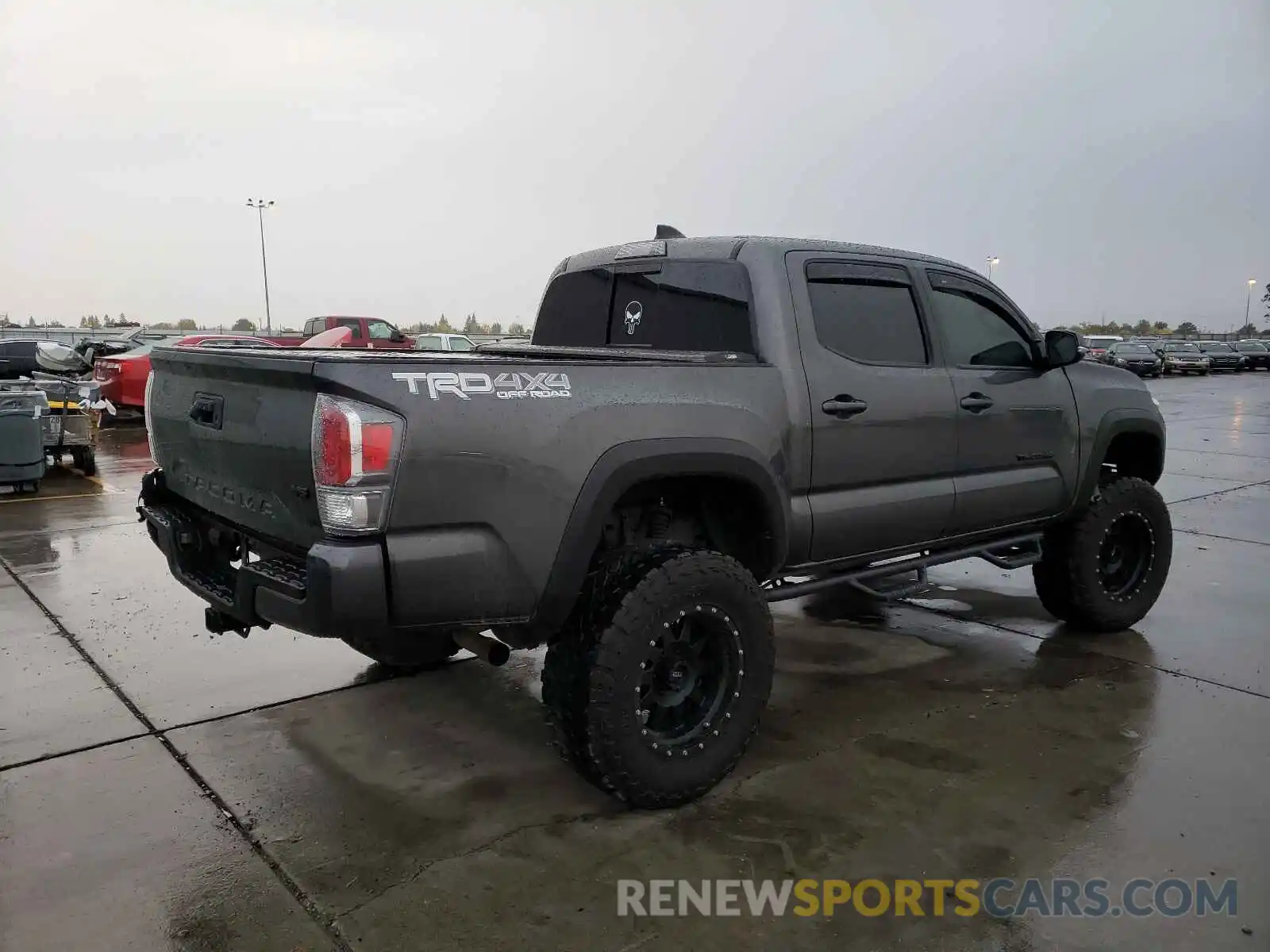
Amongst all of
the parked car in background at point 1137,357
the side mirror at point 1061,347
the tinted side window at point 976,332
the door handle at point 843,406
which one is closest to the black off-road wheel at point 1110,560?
the side mirror at point 1061,347

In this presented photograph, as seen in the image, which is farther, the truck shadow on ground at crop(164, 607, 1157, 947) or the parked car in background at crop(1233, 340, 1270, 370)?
the parked car in background at crop(1233, 340, 1270, 370)

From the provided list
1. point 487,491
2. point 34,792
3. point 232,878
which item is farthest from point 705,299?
point 34,792

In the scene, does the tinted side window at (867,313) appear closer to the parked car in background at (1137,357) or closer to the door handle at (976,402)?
the door handle at (976,402)

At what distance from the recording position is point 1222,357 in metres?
44.1

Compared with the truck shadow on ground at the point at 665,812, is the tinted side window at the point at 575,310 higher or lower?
higher

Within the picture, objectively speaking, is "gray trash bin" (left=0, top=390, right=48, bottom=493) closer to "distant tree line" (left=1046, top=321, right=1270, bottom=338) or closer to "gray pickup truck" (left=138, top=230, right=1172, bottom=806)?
"gray pickup truck" (left=138, top=230, right=1172, bottom=806)

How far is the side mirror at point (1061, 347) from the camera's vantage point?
454 centimetres

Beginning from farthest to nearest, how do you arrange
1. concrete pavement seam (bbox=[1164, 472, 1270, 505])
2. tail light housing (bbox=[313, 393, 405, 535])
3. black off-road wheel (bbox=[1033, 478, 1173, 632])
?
concrete pavement seam (bbox=[1164, 472, 1270, 505])
black off-road wheel (bbox=[1033, 478, 1173, 632])
tail light housing (bbox=[313, 393, 405, 535])

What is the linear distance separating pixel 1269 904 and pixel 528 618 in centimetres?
232

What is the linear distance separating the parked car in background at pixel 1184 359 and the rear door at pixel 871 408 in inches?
1624

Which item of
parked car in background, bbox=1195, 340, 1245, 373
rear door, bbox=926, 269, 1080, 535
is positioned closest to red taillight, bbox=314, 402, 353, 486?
rear door, bbox=926, 269, 1080, 535

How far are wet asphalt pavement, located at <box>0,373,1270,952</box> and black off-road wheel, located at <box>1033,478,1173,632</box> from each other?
0.17 metres

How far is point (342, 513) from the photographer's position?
266 cm

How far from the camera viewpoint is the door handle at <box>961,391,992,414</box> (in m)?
4.31
